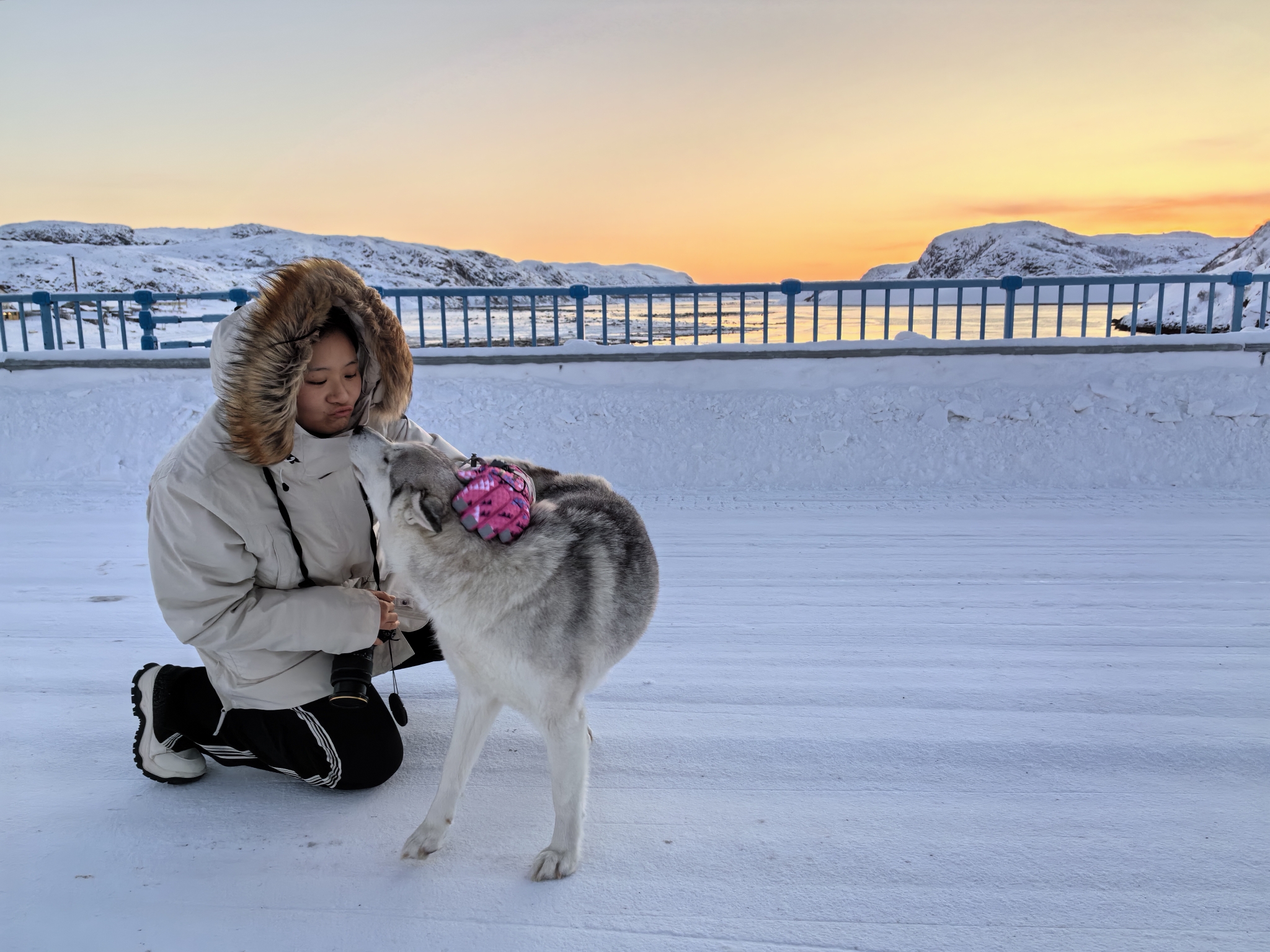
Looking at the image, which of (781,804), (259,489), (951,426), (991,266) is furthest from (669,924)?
(991,266)

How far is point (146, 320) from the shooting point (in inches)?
369

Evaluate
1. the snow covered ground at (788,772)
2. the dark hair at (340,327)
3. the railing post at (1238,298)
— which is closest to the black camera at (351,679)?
the snow covered ground at (788,772)

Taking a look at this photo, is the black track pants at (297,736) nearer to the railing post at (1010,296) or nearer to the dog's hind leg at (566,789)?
the dog's hind leg at (566,789)

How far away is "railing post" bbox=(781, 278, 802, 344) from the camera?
8.89 m

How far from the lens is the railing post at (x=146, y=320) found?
369 inches

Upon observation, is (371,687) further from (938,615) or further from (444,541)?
(938,615)

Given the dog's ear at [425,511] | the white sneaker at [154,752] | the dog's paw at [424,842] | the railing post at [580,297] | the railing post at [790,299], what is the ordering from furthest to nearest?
the railing post at [580,297]
the railing post at [790,299]
the white sneaker at [154,752]
the dog's paw at [424,842]
the dog's ear at [425,511]

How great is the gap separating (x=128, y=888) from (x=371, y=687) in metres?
0.81

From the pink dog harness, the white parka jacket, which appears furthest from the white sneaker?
the pink dog harness

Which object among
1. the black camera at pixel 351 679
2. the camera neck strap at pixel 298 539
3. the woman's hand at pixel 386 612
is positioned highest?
the camera neck strap at pixel 298 539

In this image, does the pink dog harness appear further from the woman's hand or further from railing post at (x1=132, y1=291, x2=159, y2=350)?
railing post at (x1=132, y1=291, x2=159, y2=350)

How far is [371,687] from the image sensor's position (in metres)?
2.58

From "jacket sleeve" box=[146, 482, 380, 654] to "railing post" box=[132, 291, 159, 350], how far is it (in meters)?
8.62

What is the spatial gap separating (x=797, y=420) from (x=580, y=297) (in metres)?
3.19
